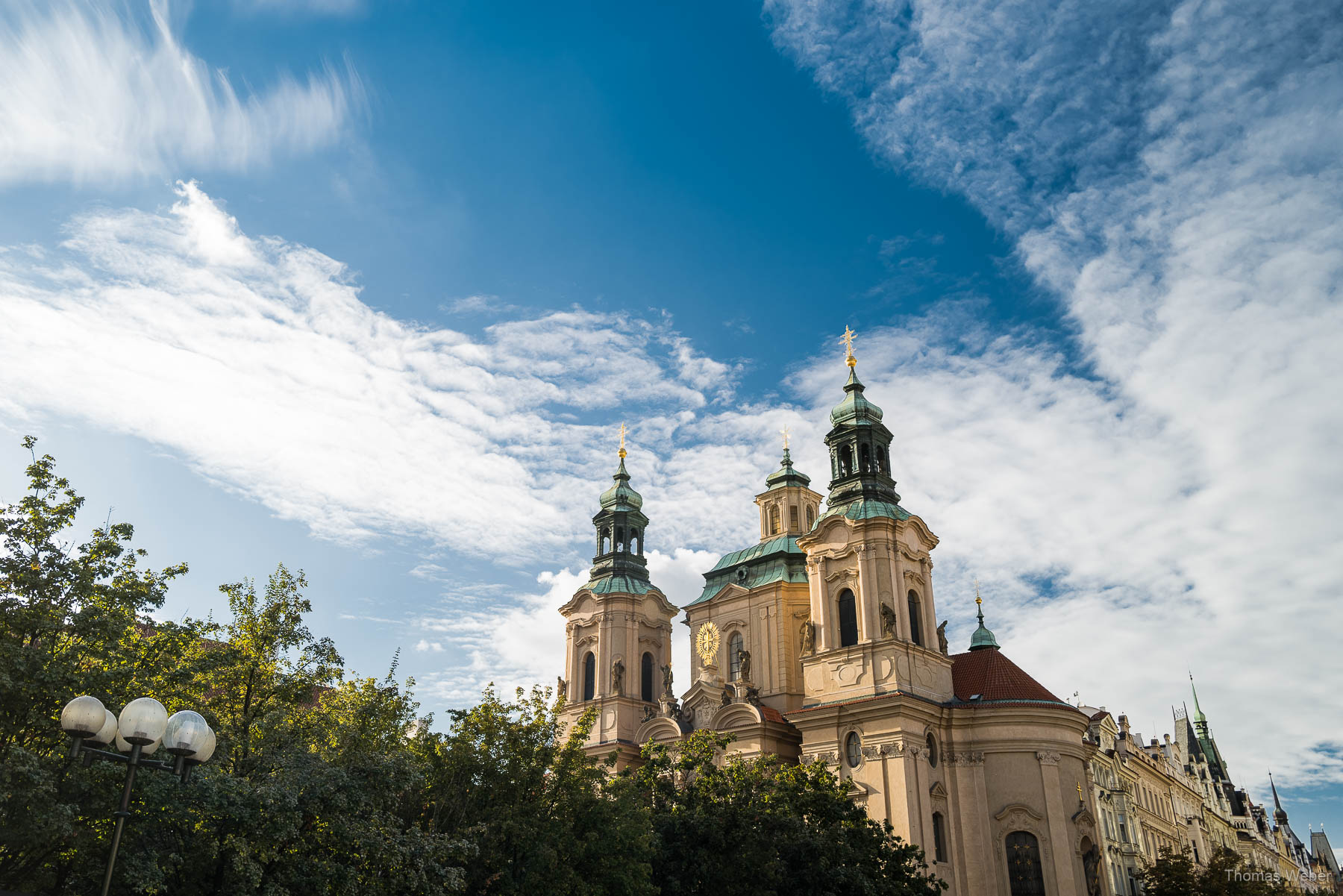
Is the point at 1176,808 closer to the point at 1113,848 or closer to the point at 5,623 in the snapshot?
the point at 1113,848

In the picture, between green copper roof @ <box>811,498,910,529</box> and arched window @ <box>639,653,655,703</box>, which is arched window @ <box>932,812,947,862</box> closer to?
green copper roof @ <box>811,498,910,529</box>

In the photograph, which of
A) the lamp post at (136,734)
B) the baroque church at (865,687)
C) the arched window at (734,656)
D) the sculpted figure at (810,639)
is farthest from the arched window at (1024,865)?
the lamp post at (136,734)

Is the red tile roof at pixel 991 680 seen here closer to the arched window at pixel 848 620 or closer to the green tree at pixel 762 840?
the arched window at pixel 848 620

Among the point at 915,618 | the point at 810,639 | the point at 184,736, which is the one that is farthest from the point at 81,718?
the point at 915,618

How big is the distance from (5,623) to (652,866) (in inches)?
724

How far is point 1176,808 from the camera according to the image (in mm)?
76125

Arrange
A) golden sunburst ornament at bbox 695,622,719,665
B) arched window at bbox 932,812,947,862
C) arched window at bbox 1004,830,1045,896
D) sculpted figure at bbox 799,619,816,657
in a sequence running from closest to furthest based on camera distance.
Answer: arched window at bbox 1004,830,1045,896
arched window at bbox 932,812,947,862
sculpted figure at bbox 799,619,816,657
golden sunburst ornament at bbox 695,622,719,665

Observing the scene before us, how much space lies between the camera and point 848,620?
47906mm

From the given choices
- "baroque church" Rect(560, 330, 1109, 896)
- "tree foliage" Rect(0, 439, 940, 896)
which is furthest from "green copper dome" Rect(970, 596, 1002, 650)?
"tree foliage" Rect(0, 439, 940, 896)

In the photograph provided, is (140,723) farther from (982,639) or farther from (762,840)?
(982,639)

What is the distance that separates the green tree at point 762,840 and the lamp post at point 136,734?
59.6 feet

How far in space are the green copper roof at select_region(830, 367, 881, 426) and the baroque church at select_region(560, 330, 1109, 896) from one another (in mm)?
126

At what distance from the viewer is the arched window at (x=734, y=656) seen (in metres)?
54.9

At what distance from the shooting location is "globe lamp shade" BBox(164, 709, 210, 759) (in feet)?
41.7
